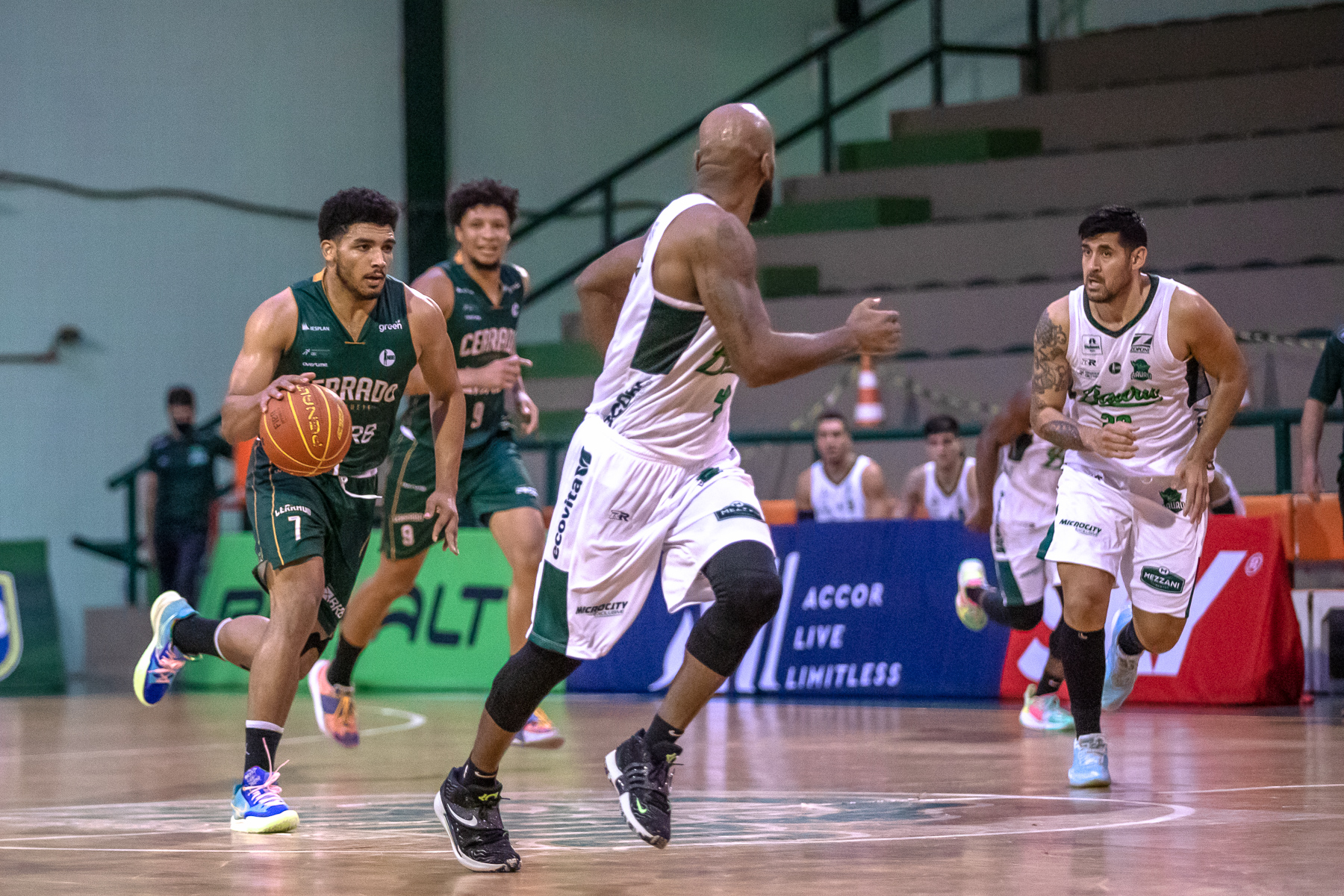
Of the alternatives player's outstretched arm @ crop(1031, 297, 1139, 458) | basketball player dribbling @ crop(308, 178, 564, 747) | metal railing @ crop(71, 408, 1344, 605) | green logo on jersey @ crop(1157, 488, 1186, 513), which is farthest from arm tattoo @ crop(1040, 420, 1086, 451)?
metal railing @ crop(71, 408, 1344, 605)

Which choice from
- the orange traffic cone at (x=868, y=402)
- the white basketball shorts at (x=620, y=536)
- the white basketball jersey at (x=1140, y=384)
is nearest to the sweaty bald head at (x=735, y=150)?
the white basketball shorts at (x=620, y=536)

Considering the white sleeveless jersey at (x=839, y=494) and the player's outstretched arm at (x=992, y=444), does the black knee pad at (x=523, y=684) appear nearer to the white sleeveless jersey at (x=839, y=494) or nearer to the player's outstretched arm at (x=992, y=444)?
the player's outstretched arm at (x=992, y=444)

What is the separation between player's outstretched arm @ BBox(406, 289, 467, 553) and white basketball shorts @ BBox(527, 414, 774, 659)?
132 cm

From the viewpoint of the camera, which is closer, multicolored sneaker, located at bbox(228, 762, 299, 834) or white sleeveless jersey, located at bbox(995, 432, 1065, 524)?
multicolored sneaker, located at bbox(228, 762, 299, 834)

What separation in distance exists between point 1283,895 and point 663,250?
7.31ft

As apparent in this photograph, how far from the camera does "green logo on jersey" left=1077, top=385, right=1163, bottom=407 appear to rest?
22.4 feet

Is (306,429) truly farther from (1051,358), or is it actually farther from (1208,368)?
(1208,368)

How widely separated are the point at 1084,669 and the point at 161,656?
141 inches

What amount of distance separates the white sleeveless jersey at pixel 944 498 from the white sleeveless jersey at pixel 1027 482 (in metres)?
2.11

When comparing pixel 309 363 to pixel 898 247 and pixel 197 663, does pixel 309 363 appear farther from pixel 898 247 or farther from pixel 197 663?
pixel 898 247

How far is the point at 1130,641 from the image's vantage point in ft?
24.2

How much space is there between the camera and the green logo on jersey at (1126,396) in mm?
6824

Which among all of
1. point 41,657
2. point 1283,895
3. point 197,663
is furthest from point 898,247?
point 1283,895

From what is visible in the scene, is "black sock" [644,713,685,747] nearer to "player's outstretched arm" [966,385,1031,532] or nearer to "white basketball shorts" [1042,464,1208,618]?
"white basketball shorts" [1042,464,1208,618]
